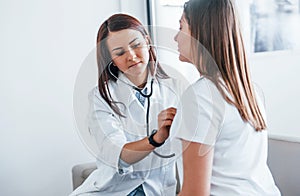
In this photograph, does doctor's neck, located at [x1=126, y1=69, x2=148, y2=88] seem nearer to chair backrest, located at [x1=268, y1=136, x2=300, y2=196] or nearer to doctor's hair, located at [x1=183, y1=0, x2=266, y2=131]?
doctor's hair, located at [x1=183, y1=0, x2=266, y2=131]

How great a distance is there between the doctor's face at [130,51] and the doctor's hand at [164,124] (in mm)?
143

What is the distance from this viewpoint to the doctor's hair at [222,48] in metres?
0.95

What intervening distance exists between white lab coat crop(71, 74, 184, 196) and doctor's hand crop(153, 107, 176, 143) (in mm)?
25

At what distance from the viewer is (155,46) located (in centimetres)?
102

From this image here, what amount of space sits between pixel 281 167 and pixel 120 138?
2.16 ft

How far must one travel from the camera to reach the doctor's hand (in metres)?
0.96

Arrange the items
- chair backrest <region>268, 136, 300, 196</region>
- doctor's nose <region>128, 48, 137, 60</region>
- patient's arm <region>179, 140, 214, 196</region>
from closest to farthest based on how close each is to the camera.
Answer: patient's arm <region>179, 140, 214, 196</region> → doctor's nose <region>128, 48, 137, 60</region> → chair backrest <region>268, 136, 300, 196</region>

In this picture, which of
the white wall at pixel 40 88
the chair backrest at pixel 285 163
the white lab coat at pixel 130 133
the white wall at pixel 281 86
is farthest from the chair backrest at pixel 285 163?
the white wall at pixel 40 88

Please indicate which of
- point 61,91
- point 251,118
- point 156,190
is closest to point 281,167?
point 156,190

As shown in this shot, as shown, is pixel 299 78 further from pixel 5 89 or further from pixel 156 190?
pixel 5 89

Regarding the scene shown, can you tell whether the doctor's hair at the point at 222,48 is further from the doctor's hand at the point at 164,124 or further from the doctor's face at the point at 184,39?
the doctor's hand at the point at 164,124

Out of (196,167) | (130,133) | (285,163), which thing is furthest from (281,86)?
(196,167)

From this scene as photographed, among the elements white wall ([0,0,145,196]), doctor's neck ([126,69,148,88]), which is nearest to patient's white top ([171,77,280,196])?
doctor's neck ([126,69,148,88])

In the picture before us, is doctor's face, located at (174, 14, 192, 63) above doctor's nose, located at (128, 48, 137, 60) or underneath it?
above
